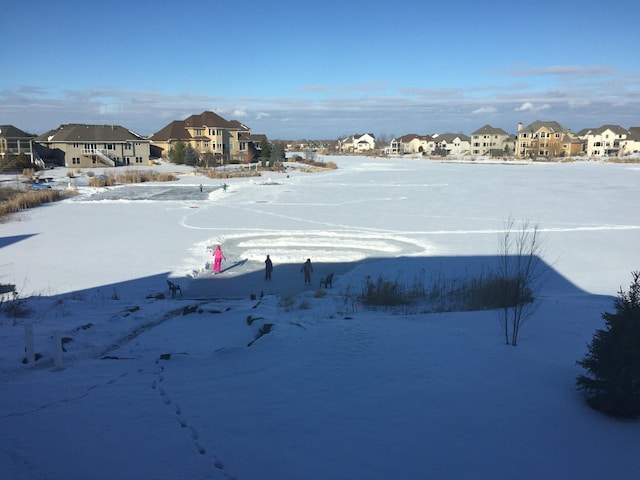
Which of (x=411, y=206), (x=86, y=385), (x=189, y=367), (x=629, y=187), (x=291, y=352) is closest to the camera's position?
(x=86, y=385)

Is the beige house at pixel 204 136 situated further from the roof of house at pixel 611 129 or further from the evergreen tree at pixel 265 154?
the roof of house at pixel 611 129

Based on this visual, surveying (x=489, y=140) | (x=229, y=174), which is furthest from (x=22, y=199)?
(x=489, y=140)

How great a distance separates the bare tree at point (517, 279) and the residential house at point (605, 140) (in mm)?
110605

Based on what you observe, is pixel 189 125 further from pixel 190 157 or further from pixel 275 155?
pixel 275 155

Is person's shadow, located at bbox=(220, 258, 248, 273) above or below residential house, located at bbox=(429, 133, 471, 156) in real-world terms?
below

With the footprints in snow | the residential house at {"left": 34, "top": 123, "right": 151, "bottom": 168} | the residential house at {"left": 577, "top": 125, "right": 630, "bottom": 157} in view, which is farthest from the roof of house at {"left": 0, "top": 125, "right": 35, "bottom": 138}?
the residential house at {"left": 577, "top": 125, "right": 630, "bottom": 157}

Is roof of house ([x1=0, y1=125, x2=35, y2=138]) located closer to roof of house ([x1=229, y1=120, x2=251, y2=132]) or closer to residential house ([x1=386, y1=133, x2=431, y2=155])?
roof of house ([x1=229, y1=120, x2=251, y2=132])

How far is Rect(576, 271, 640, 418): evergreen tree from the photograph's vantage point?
18.5 feet

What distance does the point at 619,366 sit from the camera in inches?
227

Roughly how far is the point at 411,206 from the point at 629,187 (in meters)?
25.0

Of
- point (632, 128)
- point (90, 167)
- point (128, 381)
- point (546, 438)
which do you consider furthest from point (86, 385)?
point (632, 128)

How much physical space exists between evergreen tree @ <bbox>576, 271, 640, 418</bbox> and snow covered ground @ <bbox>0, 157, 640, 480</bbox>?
8.4 inches

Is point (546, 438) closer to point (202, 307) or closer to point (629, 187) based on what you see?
point (202, 307)

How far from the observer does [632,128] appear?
12081 cm
